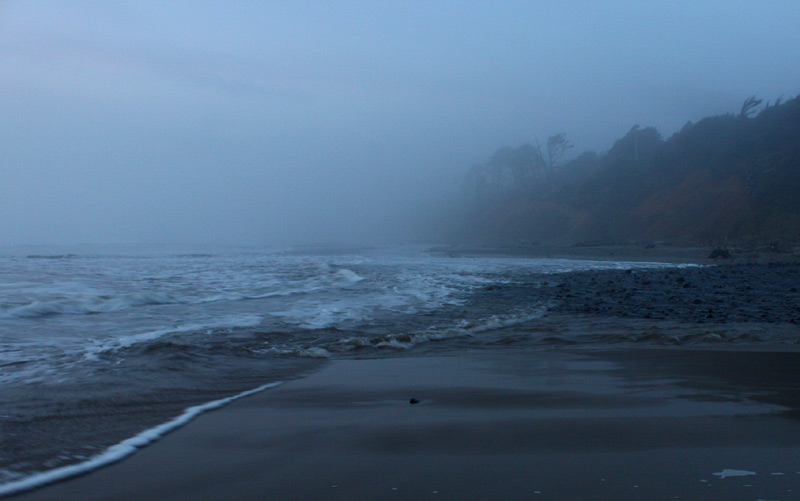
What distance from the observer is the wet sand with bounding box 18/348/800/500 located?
8.09 feet

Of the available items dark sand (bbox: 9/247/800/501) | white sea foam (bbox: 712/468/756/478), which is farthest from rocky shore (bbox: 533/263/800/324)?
white sea foam (bbox: 712/468/756/478)

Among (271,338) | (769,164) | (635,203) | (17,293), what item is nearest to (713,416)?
(271,338)

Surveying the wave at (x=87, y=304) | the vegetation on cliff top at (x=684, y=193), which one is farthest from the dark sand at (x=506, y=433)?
the vegetation on cliff top at (x=684, y=193)

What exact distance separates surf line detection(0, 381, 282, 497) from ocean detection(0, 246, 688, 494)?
0.01m

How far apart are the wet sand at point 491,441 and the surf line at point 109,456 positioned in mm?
75

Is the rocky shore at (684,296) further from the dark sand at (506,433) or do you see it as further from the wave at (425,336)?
the dark sand at (506,433)

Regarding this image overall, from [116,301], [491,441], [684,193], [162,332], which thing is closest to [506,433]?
[491,441]

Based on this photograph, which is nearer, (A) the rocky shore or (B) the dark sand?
(B) the dark sand

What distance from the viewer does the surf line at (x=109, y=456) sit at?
256 cm

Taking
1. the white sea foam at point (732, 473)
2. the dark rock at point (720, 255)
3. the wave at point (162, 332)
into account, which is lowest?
the wave at point (162, 332)

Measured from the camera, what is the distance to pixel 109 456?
2916mm

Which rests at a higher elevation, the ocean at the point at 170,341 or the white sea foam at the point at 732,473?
the white sea foam at the point at 732,473

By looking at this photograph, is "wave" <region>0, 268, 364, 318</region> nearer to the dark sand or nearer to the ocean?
the ocean

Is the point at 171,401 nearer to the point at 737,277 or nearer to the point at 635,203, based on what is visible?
the point at 737,277
